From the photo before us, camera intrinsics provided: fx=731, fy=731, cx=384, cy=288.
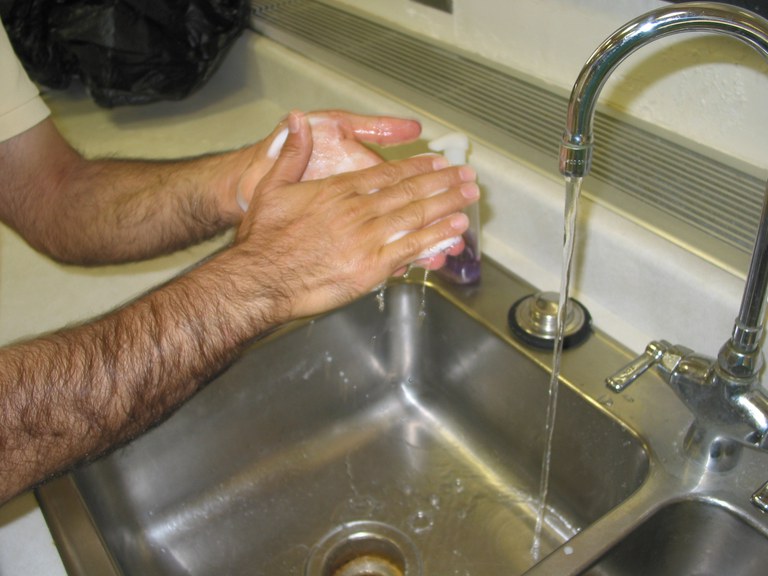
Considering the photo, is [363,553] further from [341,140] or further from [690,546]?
[341,140]

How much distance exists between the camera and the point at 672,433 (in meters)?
0.75

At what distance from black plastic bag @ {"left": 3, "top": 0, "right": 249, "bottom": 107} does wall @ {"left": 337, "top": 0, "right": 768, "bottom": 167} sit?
521mm

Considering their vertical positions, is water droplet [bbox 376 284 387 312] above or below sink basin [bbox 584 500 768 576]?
above

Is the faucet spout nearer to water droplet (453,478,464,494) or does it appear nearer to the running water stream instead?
the running water stream

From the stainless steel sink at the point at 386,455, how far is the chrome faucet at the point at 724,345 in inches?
2.6

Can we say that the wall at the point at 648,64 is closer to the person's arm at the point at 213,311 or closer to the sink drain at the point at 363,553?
the person's arm at the point at 213,311

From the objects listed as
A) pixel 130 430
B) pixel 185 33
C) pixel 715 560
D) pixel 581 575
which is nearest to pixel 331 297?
pixel 130 430

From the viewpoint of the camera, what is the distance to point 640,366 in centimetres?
71

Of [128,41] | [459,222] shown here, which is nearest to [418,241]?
[459,222]

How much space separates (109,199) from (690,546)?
858 mm

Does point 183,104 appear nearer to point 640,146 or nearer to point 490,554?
point 640,146

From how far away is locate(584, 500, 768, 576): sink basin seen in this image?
67cm

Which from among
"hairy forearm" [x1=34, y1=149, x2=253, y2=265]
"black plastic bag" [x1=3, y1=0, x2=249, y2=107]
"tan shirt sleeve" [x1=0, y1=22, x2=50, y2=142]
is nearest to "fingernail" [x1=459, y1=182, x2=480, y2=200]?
"hairy forearm" [x1=34, y1=149, x2=253, y2=265]

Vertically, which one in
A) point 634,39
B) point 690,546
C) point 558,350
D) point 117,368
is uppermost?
point 634,39
